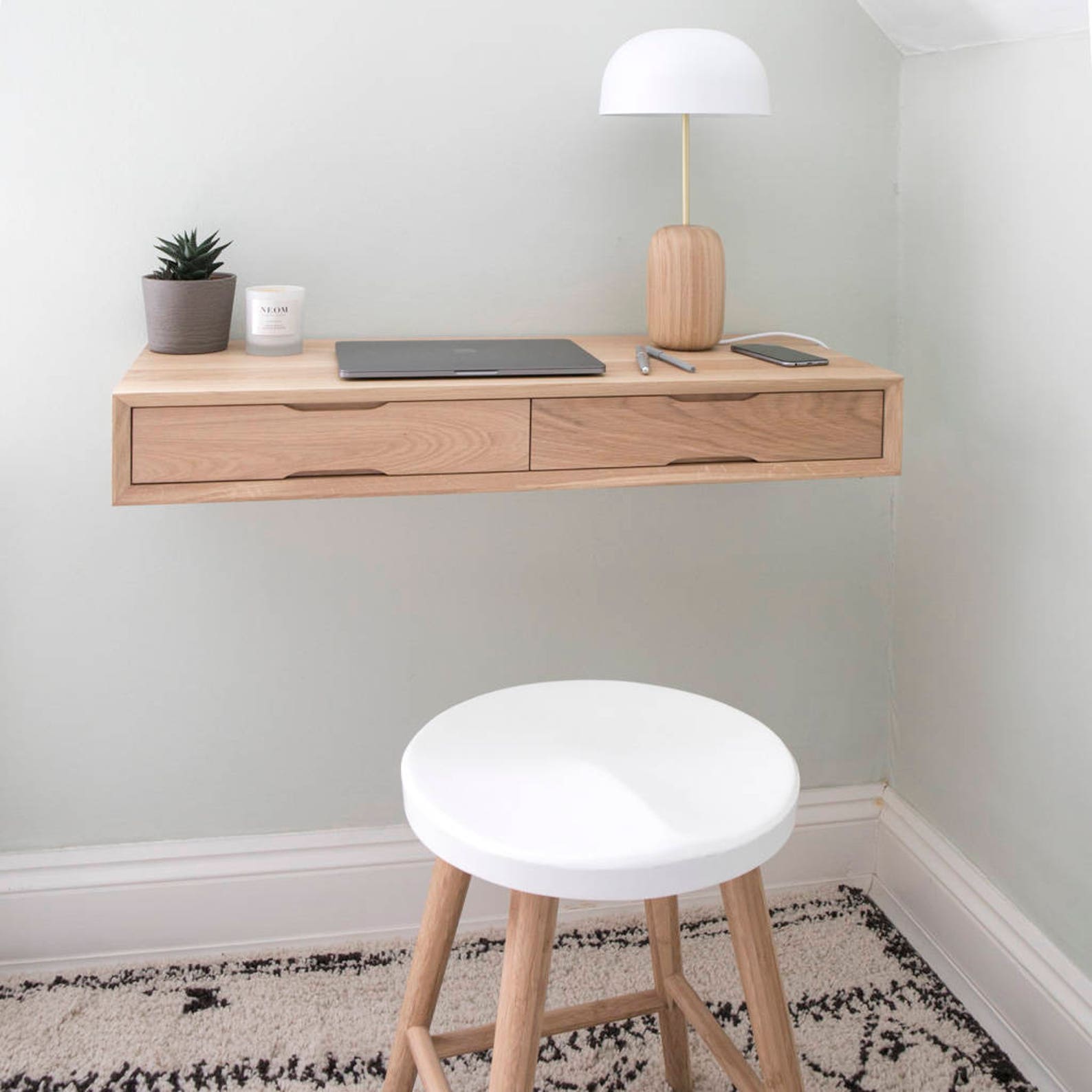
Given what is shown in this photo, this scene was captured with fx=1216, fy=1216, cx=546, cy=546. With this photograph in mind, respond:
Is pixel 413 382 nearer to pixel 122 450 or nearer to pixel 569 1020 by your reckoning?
pixel 122 450

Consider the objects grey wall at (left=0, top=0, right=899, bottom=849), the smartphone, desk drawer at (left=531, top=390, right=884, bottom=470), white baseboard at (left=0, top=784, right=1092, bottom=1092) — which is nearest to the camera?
desk drawer at (left=531, top=390, right=884, bottom=470)

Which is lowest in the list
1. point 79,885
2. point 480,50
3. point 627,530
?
point 79,885

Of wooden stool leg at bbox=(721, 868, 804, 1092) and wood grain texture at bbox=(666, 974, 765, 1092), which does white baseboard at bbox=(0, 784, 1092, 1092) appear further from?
wooden stool leg at bbox=(721, 868, 804, 1092)

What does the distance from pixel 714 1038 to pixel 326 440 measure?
0.77 m

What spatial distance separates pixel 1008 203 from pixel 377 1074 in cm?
139

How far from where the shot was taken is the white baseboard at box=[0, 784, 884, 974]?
5.77 ft

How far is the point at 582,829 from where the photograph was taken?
104 cm

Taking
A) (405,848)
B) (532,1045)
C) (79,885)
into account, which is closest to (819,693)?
(405,848)

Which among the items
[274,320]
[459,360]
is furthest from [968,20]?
[274,320]

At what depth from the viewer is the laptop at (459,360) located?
53.6 inches

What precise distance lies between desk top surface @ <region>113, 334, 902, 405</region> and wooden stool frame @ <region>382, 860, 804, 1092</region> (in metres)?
0.51

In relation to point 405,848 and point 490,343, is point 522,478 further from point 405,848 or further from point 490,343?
point 405,848

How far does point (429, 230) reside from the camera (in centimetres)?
168

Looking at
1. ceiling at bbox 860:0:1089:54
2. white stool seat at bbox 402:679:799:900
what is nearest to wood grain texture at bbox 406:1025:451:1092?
white stool seat at bbox 402:679:799:900
